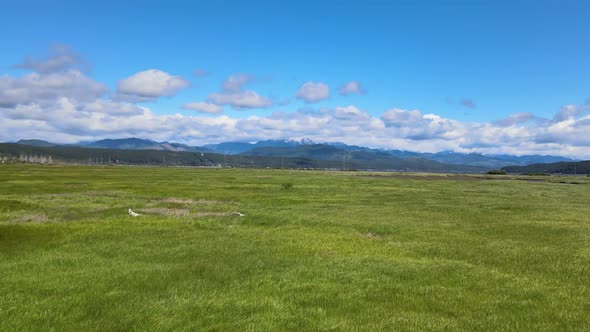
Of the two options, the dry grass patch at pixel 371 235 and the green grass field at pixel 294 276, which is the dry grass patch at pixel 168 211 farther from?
the dry grass patch at pixel 371 235

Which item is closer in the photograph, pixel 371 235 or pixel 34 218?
pixel 371 235

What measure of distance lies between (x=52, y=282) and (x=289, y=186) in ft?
239

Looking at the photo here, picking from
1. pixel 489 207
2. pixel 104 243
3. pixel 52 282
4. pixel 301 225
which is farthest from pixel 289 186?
pixel 52 282

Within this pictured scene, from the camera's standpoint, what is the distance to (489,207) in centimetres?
5272

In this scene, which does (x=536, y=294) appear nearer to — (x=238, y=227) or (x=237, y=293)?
(x=237, y=293)

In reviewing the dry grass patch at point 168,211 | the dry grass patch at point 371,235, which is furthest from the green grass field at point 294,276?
the dry grass patch at point 168,211

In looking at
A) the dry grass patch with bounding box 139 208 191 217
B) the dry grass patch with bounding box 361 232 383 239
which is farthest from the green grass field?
the dry grass patch with bounding box 139 208 191 217

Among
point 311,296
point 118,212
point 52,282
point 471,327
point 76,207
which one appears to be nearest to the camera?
point 471,327

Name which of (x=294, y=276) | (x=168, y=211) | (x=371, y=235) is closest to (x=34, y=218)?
(x=168, y=211)

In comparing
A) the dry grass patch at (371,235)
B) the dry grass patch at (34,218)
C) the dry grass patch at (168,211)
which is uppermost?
the dry grass patch at (371,235)

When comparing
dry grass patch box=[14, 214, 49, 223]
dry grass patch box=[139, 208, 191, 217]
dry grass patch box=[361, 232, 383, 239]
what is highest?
dry grass patch box=[361, 232, 383, 239]

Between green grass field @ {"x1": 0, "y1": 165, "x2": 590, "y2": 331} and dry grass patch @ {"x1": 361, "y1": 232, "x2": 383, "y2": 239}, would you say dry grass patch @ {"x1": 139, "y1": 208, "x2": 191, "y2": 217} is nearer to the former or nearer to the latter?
green grass field @ {"x1": 0, "y1": 165, "x2": 590, "y2": 331}

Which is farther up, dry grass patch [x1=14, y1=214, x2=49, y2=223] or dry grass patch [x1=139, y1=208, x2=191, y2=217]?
dry grass patch [x1=139, y1=208, x2=191, y2=217]

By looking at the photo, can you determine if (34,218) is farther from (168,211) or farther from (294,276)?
(294,276)
